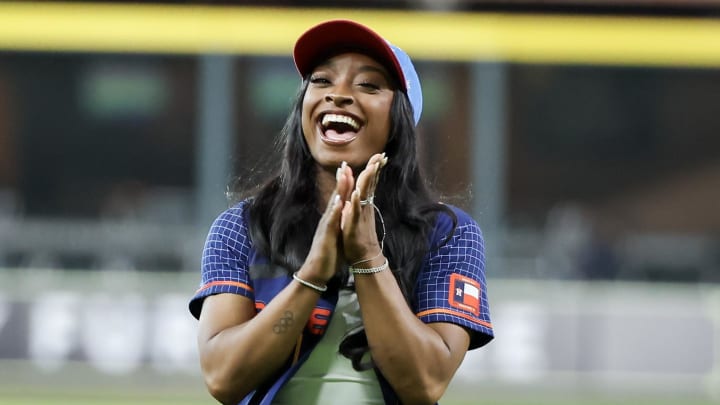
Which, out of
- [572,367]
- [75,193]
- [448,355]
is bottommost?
[572,367]

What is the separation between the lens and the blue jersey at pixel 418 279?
216 cm

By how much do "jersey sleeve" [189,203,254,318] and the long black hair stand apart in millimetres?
27

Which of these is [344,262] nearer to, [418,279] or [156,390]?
[418,279]

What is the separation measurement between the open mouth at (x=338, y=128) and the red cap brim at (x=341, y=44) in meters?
0.13

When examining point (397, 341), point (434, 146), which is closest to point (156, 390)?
point (434, 146)

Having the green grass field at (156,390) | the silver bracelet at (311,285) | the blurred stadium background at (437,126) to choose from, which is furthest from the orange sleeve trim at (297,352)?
the blurred stadium background at (437,126)

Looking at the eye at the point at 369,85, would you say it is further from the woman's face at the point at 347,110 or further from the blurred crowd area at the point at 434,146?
the blurred crowd area at the point at 434,146

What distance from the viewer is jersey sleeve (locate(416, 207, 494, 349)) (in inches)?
87.9

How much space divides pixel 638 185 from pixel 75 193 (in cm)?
546

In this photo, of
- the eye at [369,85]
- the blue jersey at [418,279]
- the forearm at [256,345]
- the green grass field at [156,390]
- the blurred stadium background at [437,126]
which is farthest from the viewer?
the blurred stadium background at [437,126]

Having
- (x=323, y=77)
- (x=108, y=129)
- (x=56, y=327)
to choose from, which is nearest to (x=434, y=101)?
(x=108, y=129)

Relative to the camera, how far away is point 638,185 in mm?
11758

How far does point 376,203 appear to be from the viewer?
90.5 inches

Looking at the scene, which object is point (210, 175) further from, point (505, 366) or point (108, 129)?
point (505, 366)
